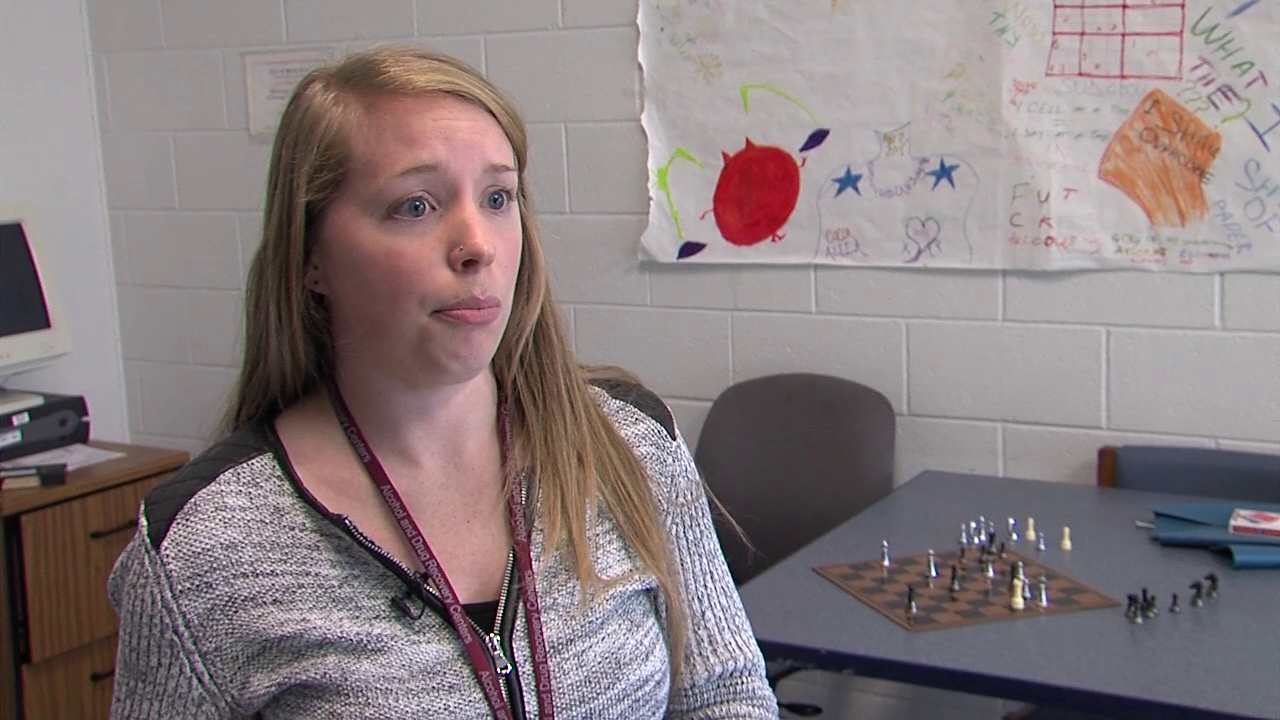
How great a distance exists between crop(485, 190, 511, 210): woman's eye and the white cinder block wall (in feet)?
5.30

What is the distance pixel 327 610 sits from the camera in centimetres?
116

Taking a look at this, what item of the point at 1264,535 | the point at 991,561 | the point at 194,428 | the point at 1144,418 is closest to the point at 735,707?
the point at 991,561

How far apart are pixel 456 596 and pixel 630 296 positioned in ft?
6.09

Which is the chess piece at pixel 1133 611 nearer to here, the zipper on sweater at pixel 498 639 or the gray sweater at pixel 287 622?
the gray sweater at pixel 287 622

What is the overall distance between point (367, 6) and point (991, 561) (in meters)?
2.14

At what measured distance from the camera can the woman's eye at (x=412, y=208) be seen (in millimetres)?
1167

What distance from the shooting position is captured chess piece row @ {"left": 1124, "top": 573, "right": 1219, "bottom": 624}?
1.73 metres

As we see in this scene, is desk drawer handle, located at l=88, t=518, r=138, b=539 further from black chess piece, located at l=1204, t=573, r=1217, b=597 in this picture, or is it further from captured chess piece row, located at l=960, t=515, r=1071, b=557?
black chess piece, located at l=1204, t=573, r=1217, b=597

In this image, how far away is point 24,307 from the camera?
9.98 ft

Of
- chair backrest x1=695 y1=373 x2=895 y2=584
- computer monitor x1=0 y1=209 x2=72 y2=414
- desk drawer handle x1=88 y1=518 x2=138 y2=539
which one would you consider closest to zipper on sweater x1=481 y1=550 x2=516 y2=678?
chair backrest x1=695 y1=373 x2=895 y2=584

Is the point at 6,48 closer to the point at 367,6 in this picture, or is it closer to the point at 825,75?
the point at 367,6

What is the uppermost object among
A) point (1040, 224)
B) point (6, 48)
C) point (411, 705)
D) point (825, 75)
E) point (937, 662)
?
point (6, 48)

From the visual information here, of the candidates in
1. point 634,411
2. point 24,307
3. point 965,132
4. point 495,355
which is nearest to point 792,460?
point 965,132

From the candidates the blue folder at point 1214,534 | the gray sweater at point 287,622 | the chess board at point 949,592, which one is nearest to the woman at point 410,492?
the gray sweater at point 287,622
